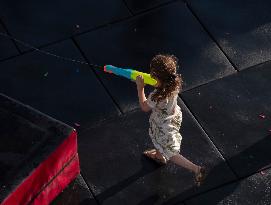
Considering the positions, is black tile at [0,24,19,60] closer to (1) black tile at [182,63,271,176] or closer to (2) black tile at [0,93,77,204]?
(2) black tile at [0,93,77,204]

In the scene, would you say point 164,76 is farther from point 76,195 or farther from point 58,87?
point 58,87

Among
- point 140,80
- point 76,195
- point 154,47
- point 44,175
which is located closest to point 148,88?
point 154,47

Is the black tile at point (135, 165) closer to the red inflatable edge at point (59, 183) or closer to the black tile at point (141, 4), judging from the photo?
the red inflatable edge at point (59, 183)

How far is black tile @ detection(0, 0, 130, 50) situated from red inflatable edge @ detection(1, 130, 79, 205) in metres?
2.10

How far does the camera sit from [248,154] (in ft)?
20.7

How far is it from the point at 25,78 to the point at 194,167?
233 centimetres

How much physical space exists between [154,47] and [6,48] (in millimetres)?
1797

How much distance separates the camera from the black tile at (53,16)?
734 cm

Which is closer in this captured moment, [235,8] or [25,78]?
[25,78]

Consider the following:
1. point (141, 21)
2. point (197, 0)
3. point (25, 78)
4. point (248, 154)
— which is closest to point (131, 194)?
point (248, 154)

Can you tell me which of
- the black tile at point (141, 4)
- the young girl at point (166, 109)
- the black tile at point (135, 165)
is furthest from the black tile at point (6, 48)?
the young girl at point (166, 109)

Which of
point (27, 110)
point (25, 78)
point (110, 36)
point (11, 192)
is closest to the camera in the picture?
point (11, 192)

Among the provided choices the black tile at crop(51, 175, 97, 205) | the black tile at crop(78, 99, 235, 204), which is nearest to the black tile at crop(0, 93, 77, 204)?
the black tile at crop(51, 175, 97, 205)

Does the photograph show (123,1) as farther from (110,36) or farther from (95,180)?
(95,180)
